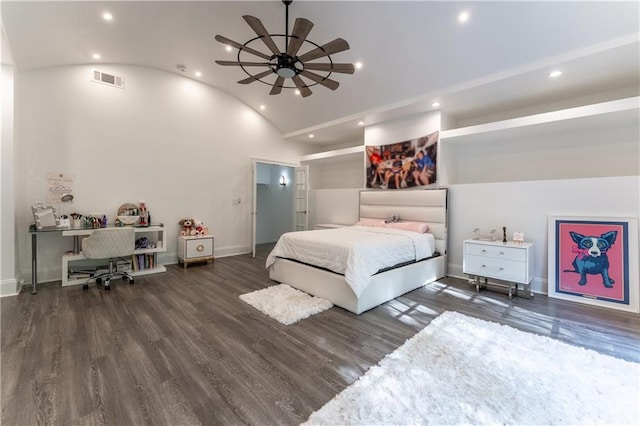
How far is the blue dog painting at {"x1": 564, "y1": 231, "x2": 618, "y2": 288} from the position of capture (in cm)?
329

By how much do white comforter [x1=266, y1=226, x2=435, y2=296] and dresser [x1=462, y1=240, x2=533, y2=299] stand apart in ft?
2.06

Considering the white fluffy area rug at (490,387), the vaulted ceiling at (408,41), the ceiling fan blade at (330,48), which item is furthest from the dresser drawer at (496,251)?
the ceiling fan blade at (330,48)

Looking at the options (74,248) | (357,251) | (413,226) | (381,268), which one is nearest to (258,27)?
(357,251)

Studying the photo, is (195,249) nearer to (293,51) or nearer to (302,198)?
(302,198)

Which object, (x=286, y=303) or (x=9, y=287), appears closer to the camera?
(x=286, y=303)

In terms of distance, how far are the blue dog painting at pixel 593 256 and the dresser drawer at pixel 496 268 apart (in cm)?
62

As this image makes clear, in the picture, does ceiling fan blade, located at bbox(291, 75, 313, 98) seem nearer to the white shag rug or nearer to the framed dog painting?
the white shag rug

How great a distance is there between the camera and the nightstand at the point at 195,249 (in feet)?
17.0

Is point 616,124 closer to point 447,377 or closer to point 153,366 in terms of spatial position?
point 447,377

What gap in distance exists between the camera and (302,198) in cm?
712

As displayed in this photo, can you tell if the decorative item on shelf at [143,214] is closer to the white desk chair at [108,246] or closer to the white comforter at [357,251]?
the white desk chair at [108,246]

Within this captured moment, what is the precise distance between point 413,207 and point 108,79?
5968 mm

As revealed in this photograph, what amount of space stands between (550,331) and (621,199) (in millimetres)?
2065

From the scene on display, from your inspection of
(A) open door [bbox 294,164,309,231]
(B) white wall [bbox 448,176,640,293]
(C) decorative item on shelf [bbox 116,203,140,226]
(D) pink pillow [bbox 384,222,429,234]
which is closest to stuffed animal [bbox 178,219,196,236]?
(C) decorative item on shelf [bbox 116,203,140,226]
